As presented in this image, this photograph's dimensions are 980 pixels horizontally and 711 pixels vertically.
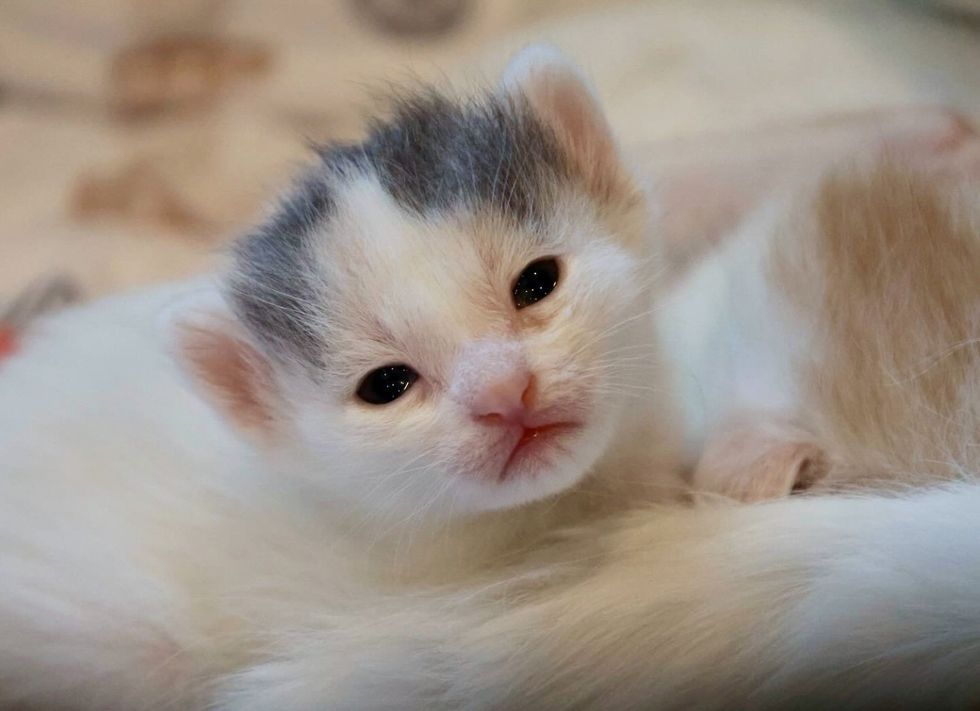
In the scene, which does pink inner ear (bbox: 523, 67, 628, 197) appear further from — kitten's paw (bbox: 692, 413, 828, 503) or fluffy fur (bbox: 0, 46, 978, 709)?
kitten's paw (bbox: 692, 413, 828, 503)

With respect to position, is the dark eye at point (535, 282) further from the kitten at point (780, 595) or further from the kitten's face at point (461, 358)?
the kitten at point (780, 595)

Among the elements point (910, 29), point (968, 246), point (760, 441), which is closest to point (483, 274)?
point (760, 441)

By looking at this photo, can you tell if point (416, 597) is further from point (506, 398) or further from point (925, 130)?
point (925, 130)

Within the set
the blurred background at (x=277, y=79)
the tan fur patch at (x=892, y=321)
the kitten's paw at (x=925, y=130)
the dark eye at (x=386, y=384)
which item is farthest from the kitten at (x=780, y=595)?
Result: the blurred background at (x=277, y=79)

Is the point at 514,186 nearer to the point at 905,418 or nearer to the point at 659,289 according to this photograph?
the point at 659,289

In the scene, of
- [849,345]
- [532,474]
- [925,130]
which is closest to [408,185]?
[532,474]

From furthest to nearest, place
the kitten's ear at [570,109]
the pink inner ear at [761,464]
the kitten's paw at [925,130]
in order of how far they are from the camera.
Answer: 1. the kitten's paw at [925,130]
2. the kitten's ear at [570,109]
3. the pink inner ear at [761,464]

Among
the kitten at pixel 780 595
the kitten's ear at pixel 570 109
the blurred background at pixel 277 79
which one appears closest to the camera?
the kitten at pixel 780 595
